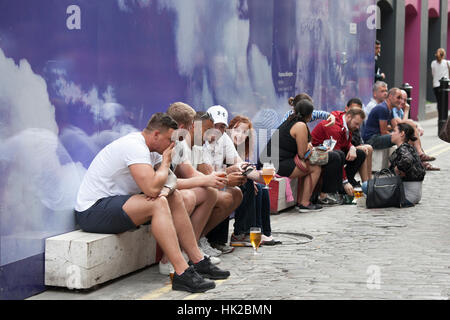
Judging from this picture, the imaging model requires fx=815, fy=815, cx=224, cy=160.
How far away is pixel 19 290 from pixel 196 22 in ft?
12.3

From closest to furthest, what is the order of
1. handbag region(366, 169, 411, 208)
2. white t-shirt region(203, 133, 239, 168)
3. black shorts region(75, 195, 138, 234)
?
1. black shorts region(75, 195, 138, 234)
2. white t-shirt region(203, 133, 239, 168)
3. handbag region(366, 169, 411, 208)

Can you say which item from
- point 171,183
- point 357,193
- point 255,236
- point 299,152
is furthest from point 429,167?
point 171,183

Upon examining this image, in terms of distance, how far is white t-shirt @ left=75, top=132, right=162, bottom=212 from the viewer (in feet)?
19.3

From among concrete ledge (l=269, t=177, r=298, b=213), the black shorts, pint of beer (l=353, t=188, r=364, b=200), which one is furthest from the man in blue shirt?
the black shorts

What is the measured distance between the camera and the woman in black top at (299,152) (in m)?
8.98

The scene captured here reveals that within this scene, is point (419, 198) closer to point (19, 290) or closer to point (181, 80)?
point (181, 80)

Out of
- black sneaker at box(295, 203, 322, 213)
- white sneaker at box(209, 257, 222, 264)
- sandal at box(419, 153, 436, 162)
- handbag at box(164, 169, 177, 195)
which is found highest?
handbag at box(164, 169, 177, 195)

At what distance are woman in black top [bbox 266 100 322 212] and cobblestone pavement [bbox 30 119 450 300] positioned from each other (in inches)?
12.0

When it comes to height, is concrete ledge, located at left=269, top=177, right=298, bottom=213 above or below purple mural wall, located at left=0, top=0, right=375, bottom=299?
below

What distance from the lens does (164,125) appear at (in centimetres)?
589

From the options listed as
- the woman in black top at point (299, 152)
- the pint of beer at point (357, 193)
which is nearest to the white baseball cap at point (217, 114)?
the woman in black top at point (299, 152)

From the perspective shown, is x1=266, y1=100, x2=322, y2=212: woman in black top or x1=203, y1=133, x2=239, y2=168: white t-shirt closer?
x1=203, y1=133, x2=239, y2=168: white t-shirt

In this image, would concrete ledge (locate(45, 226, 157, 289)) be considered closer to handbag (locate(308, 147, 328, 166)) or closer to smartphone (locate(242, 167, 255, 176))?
smartphone (locate(242, 167, 255, 176))

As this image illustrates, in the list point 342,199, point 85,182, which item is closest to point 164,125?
point 85,182
